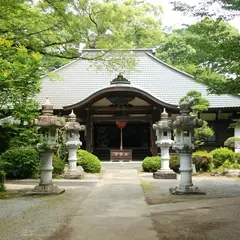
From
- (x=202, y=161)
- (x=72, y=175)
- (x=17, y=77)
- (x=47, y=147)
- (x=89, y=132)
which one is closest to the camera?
(x=17, y=77)

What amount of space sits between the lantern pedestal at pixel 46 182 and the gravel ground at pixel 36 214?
35cm

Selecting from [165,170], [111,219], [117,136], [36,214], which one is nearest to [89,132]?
[117,136]

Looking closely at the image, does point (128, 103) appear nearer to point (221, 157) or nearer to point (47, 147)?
point (221, 157)

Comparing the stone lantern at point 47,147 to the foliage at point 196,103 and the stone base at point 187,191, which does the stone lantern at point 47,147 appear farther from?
the foliage at point 196,103

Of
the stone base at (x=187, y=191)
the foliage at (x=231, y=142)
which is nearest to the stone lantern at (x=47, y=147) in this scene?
the stone base at (x=187, y=191)

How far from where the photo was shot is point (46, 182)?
9.27 metres

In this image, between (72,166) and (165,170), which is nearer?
(165,170)

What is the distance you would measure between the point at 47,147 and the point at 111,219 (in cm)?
393

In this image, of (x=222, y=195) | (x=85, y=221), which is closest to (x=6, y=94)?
(x=85, y=221)

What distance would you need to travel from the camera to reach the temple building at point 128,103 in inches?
767

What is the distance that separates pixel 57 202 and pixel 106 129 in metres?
15.5

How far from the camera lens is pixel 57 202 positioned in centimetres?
785

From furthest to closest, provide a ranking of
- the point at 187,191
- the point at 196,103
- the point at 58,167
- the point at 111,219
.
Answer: the point at 196,103 → the point at 58,167 → the point at 187,191 → the point at 111,219

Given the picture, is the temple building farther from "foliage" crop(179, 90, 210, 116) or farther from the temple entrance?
"foliage" crop(179, 90, 210, 116)
